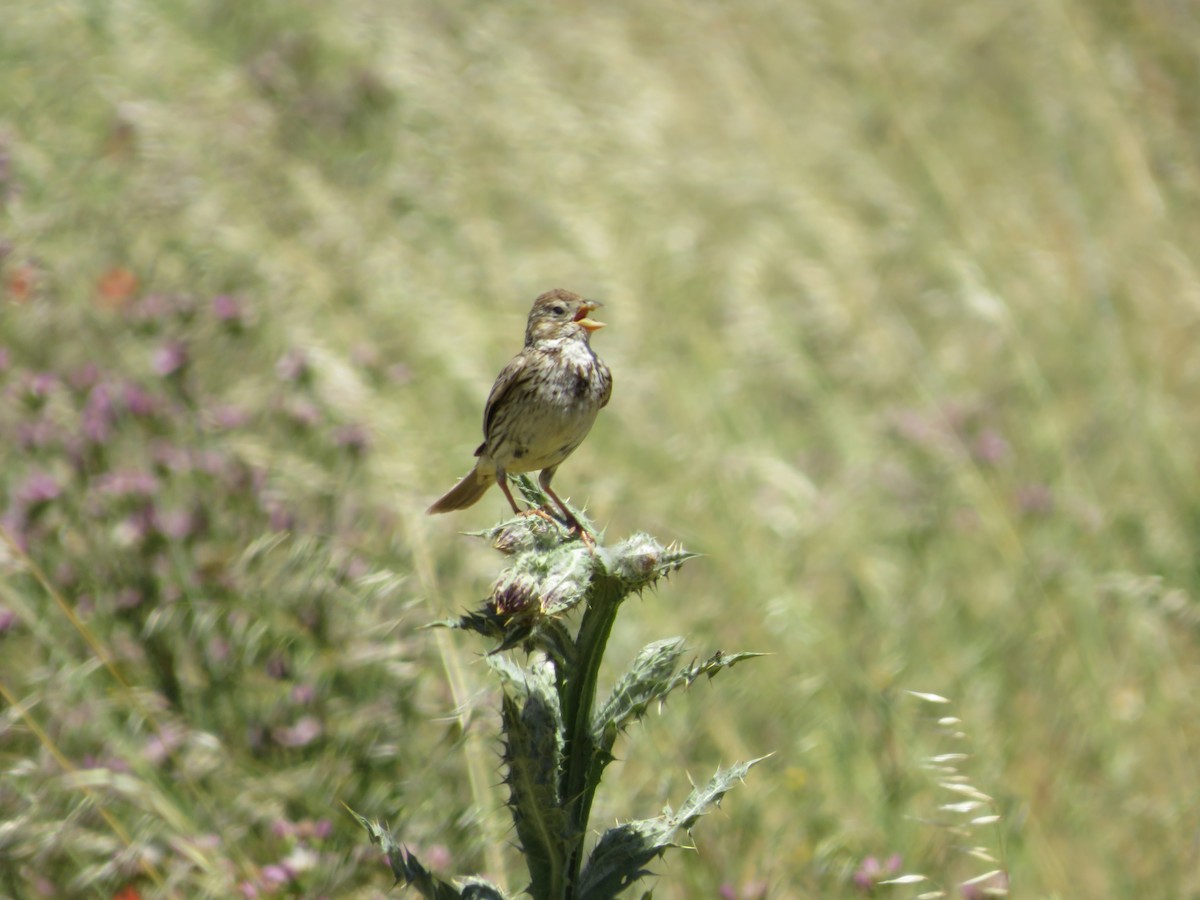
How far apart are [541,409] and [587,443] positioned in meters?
2.11

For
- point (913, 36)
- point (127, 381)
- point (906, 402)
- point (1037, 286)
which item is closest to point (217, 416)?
point (127, 381)

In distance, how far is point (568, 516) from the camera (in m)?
2.56

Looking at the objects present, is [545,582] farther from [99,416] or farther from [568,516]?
[99,416]

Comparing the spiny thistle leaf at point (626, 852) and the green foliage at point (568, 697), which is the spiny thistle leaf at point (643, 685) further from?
the spiny thistle leaf at point (626, 852)

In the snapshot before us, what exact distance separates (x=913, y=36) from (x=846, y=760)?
535 centimetres

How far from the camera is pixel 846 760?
12.3 feet

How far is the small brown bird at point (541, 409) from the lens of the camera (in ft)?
9.53

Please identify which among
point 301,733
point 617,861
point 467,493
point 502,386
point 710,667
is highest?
point 710,667

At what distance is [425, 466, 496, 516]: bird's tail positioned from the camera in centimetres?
319

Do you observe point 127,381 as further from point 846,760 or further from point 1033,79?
point 1033,79

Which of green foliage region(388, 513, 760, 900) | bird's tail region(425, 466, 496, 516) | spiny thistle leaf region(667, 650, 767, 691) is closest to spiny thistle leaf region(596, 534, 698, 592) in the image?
green foliage region(388, 513, 760, 900)

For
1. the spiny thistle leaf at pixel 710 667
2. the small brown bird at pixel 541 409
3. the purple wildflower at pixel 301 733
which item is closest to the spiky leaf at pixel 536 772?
the spiny thistle leaf at pixel 710 667

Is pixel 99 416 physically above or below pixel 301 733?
above

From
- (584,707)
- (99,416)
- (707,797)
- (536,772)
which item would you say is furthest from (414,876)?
(99,416)
